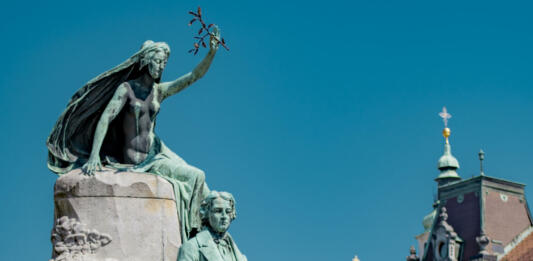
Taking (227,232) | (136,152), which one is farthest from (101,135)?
(227,232)

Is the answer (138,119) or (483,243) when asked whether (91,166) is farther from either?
(483,243)

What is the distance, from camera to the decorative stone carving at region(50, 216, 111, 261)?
14.9 m

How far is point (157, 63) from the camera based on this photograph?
624 inches

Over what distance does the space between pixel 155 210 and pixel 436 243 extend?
63428mm

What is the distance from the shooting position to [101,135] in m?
15.6

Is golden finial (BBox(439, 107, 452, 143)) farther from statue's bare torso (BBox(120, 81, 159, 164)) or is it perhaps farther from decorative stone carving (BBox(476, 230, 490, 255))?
statue's bare torso (BBox(120, 81, 159, 164))

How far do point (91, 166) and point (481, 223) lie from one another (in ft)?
205

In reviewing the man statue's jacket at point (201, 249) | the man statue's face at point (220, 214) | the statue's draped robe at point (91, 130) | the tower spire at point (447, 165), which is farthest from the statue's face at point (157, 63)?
the tower spire at point (447, 165)

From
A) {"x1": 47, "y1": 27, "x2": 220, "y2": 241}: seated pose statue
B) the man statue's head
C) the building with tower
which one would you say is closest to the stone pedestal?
{"x1": 47, "y1": 27, "x2": 220, "y2": 241}: seated pose statue

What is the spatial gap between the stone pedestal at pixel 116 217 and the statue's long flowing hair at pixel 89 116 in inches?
29.1

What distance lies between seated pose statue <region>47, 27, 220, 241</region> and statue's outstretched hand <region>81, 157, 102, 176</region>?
28 centimetres

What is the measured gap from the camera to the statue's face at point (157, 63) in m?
15.8

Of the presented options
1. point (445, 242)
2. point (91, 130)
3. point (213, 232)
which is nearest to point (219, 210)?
point (213, 232)

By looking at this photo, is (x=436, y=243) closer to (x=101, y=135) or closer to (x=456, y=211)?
(x=456, y=211)
